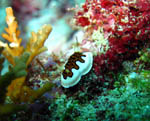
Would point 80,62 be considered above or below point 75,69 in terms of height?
above

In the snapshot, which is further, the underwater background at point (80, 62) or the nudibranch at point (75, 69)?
the nudibranch at point (75, 69)

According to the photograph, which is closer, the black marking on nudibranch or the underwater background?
the underwater background

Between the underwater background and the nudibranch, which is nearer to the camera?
the underwater background

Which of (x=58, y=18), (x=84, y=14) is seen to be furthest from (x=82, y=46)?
(x=58, y=18)

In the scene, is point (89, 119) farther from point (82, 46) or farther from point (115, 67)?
point (82, 46)
